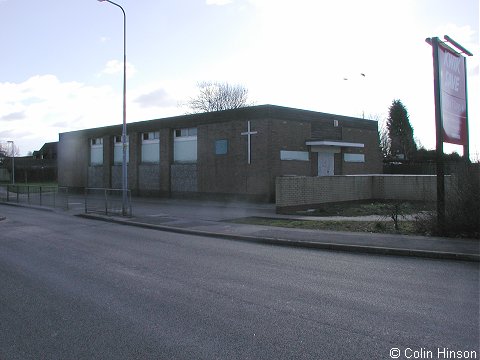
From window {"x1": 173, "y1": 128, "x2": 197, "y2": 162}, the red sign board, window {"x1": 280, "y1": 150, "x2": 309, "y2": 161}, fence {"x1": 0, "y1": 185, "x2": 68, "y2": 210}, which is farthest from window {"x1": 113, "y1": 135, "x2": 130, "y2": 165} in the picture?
the red sign board

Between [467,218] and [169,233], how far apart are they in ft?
28.3

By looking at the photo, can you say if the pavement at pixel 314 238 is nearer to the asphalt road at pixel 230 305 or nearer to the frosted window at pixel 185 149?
the asphalt road at pixel 230 305

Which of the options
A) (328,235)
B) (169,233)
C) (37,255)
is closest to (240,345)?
(37,255)

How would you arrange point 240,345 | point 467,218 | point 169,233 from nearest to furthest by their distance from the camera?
1. point 240,345
2. point 467,218
3. point 169,233

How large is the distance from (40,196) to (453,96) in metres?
22.6

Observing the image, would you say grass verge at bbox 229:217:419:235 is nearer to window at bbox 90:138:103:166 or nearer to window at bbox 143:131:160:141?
window at bbox 143:131:160:141

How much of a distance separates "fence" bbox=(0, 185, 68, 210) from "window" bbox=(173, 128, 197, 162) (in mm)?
7952

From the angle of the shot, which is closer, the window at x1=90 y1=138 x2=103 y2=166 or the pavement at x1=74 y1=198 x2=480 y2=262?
the pavement at x1=74 y1=198 x2=480 y2=262

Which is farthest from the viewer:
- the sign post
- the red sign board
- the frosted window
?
the frosted window

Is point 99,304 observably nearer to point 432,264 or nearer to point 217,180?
point 432,264

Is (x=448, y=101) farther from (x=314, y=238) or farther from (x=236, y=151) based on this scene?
(x=236, y=151)

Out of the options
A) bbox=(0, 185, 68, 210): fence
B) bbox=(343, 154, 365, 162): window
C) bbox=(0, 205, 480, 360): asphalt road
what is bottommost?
bbox=(0, 205, 480, 360): asphalt road

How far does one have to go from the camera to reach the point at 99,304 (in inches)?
235

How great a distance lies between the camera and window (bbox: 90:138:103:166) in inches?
1467
